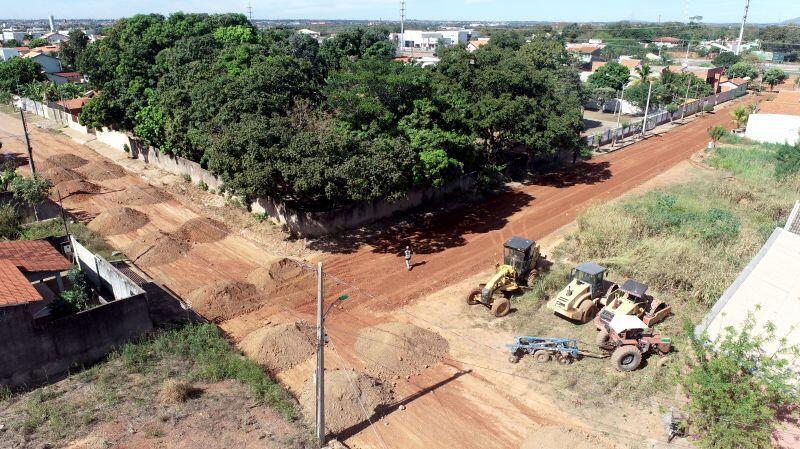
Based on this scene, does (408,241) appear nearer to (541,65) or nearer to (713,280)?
(713,280)

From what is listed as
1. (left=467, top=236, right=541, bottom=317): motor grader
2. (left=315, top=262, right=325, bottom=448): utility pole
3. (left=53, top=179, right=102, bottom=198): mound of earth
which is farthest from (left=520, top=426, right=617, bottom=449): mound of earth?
(left=53, top=179, right=102, bottom=198): mound of earth

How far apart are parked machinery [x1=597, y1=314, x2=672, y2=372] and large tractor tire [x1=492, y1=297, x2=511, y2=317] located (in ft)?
Answer: 11.8

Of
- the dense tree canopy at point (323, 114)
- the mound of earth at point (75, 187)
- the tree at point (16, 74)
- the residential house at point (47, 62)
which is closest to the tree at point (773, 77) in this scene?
the dense tree canopy at point (323, 114)

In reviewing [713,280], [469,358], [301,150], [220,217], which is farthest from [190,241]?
[713,280]

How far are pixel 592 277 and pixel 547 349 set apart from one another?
3.91 metres

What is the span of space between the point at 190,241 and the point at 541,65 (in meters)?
34.8

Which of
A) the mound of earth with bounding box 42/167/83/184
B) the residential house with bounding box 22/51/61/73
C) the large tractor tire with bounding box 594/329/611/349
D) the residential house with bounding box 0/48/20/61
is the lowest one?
the large tractor tire with bounding box 594/329/611/349

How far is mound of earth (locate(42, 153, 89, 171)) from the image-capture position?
3706cm

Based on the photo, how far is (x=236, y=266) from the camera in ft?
78.0

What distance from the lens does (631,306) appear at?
60.6 feet

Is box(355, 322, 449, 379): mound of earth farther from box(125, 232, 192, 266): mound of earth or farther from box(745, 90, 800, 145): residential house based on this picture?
box(745, 90, 800, 145): residential house

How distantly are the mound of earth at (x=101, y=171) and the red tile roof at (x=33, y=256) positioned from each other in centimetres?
1587

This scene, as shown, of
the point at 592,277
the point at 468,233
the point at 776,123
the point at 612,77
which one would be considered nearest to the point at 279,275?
the point at 468,233

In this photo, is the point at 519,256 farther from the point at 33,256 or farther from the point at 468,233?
the point at 33,256
